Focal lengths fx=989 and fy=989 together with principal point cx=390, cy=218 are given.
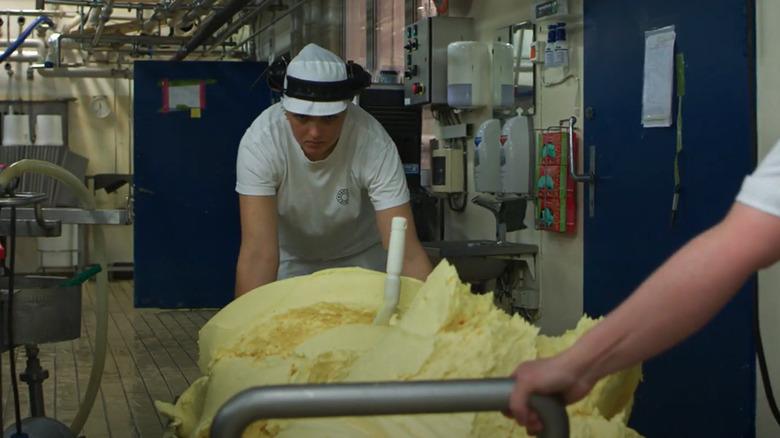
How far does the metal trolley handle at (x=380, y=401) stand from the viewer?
1.06 m

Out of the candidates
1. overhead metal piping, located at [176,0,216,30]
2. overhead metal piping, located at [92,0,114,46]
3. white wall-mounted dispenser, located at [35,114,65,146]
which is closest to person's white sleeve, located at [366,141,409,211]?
overhead metal piping, located at [176,0,216,30]

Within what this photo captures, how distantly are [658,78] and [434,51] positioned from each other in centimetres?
181

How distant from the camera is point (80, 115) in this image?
946cm

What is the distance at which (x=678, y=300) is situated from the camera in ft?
3.48

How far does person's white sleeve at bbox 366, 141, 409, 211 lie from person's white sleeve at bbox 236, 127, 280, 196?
0.93 feet

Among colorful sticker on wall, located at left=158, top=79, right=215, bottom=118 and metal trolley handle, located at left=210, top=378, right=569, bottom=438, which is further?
colorful sticker on wall, located at left=158, top=79, right=215, bottom=118

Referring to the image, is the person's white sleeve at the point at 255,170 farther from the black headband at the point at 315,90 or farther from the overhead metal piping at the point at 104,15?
the overhead metal piping at the point at 104,15

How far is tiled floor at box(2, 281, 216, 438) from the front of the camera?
4.25m

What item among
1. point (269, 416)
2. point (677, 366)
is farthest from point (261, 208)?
point (677, 366)

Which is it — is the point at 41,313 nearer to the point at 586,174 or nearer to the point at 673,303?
the point at 673,303

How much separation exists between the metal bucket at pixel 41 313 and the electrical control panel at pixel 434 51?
3.19 metres

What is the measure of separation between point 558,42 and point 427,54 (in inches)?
40.9

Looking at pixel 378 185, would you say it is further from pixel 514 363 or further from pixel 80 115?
pixel 80 115

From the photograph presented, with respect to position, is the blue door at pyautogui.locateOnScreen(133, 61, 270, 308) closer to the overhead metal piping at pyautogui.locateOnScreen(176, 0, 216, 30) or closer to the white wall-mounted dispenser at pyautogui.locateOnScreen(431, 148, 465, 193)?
the overhead metal piping at pyautogui.locateOnScreen(176, 0, 216, 30)
